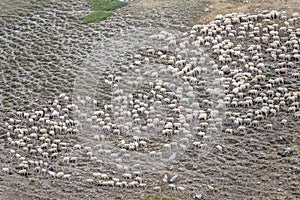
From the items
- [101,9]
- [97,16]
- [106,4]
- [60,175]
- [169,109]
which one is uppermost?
[106,4]

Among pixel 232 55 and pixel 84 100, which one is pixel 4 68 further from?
pixel 232 55

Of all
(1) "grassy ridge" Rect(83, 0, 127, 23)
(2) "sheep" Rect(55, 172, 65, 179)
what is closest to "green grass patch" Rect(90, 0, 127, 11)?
(1) "grassy ridge" Rect(83, 0, 127, 23)

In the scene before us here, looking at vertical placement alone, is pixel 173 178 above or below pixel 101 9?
below

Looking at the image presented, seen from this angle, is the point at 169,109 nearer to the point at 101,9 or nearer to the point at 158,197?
the point at 158,197

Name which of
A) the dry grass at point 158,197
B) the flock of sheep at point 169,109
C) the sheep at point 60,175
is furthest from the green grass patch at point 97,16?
the dry grass at point 158,197

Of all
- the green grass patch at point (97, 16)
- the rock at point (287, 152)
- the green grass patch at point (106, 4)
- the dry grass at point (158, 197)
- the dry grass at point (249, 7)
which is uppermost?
the dry grass at point (249, 7)

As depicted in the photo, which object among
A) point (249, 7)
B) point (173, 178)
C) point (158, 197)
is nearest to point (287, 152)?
point (173, 178)

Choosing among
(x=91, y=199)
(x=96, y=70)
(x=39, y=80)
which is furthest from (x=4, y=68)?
(x=91, y=199)

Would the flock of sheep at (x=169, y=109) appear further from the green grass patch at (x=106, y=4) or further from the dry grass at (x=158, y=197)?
the green grass patch at (x=106, y=4)

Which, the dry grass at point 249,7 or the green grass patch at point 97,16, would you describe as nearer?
the dry grass at point 249,7
